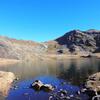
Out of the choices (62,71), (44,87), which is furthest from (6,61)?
(44,87)

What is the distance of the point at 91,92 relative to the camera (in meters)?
49.8

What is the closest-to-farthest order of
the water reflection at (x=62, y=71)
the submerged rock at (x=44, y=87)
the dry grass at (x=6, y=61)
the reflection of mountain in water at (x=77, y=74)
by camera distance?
1. the submerged rock at (x=44, y=87)
2. the reflection of mountain in water at (x=77, y=74)
3. the water reflection at (x=62, y=71)
4. the dry grass at (x=6, y=61)

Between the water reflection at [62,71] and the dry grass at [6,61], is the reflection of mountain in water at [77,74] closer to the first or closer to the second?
the water reflection at [62,71]

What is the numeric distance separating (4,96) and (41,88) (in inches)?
429

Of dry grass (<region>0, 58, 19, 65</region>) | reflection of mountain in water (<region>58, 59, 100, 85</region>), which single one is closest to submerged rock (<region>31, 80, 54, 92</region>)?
reflection of mountain in water (<region>58, 59, 100, 85</region>)

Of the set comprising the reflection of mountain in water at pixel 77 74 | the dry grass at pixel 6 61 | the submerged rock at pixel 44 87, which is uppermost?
the dry grass at pixel 6 61

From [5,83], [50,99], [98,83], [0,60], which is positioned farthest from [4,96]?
[0,60]

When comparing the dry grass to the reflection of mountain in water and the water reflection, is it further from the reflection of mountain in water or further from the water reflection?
the reflection of mountain in water

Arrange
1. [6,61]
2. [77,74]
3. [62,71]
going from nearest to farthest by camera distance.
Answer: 1. [77,74]
2. [62,71]
3. [6,61]

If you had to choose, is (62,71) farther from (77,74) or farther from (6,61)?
(6,61)

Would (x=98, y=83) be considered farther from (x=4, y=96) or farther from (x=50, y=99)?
(x=4, y=96)

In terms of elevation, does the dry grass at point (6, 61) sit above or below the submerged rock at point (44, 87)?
above

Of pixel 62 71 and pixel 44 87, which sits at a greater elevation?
pixel 62 71

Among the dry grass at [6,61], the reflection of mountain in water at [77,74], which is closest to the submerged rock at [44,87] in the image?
the reflection of mountain in water at [77,74]
